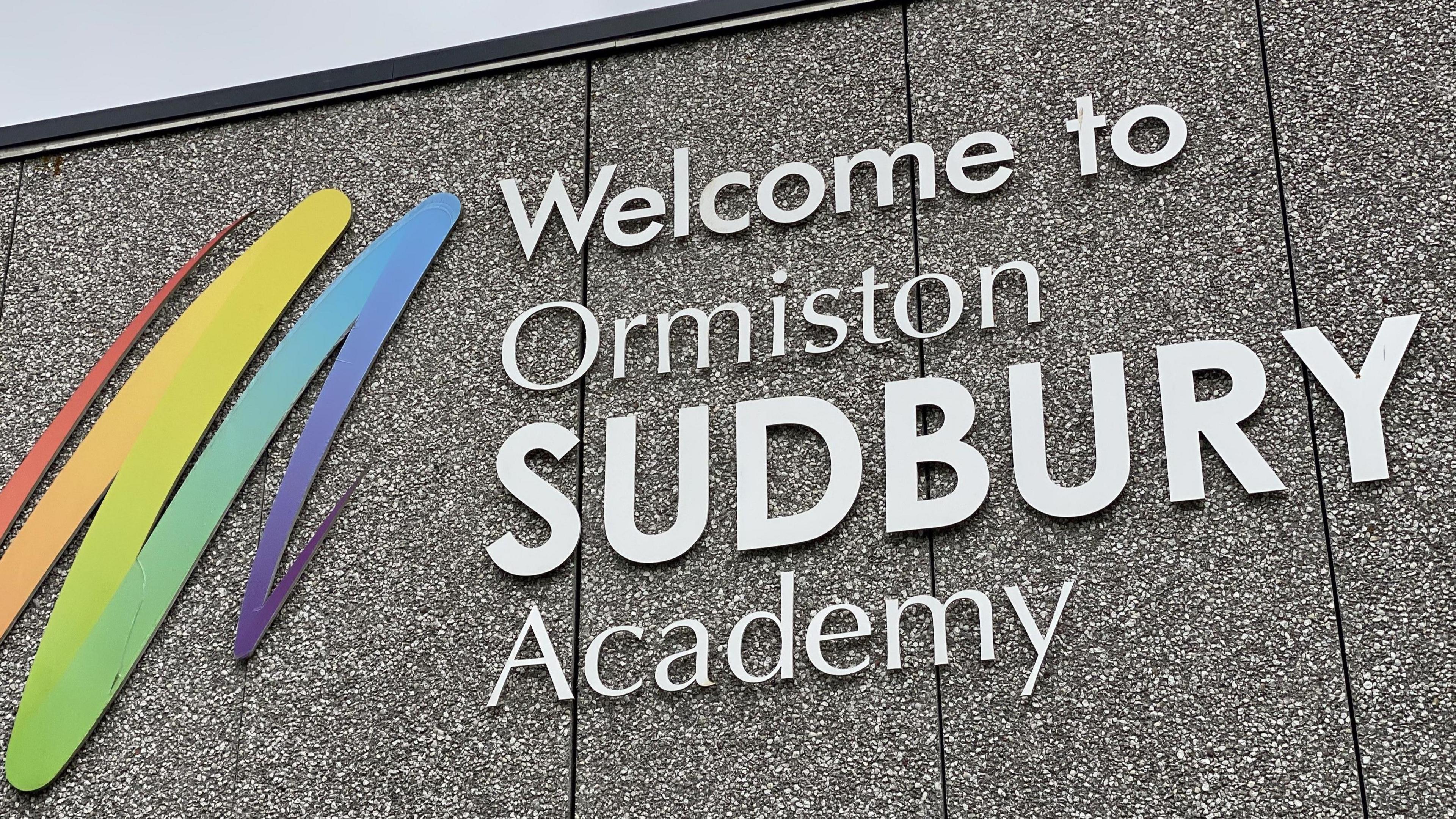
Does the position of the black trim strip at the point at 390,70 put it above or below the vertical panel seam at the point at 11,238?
above

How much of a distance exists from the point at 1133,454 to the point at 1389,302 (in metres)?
0.75

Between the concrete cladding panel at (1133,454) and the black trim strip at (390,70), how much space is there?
711mm

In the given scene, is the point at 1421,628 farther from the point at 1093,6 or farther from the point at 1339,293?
the point at 1093,6

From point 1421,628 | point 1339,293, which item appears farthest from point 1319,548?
point 1339,293

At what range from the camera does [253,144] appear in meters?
5.14

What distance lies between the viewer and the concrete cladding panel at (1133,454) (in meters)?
3.61

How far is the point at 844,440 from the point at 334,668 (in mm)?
1564

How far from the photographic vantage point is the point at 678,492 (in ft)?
14.0

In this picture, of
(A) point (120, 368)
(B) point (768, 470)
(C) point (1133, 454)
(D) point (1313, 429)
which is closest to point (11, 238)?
(A) point (120, 368)

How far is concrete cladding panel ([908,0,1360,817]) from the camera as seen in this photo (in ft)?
11.8

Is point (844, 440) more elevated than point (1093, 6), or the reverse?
point (1093, 6)

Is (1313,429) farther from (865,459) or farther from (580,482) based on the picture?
(580,482)

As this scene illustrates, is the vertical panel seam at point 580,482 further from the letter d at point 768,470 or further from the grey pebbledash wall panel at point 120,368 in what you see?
the grey pebbledash wall panel at point 120,368

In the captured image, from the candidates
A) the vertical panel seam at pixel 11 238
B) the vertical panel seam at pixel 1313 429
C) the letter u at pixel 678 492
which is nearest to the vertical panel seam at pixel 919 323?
the letter u at pixel 678 492
